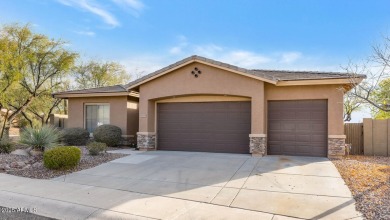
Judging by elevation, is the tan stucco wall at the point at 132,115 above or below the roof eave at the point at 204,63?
below

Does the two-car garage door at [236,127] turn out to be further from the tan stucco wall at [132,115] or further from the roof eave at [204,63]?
the tan stucco wall at [132,115]

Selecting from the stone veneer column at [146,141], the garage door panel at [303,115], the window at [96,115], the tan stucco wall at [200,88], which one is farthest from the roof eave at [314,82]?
the window at [96,115]

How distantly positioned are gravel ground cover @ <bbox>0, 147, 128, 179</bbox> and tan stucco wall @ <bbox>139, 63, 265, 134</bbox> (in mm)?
3281

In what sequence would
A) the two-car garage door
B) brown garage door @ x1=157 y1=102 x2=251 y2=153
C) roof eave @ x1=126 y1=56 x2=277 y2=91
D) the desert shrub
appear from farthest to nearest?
brown garage door @ x1=157 y1=102 x2=251 y2=153
the two-car garage door
roof eave @ x1=126 y1=56 x2=277 y2=91
the desert shrub

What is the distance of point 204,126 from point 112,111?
19.2ft

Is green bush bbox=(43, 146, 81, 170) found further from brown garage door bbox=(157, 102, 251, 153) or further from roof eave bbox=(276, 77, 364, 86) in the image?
roof eave bbox=(276, 77, 364, 86)

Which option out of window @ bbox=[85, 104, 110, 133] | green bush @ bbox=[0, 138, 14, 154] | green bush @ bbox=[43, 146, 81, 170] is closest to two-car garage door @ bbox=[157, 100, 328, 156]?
window @ bbox=[85, 104, 110, 133]

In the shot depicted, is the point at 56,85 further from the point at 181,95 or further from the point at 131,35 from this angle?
the point at 181,95

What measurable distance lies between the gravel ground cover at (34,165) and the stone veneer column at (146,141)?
2.22 metres

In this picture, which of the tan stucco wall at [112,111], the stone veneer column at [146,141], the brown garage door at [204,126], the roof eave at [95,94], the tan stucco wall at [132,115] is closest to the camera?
the brown garage door at [204,126]

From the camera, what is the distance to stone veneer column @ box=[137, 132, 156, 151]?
1337cm

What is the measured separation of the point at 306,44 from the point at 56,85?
18.2 meters

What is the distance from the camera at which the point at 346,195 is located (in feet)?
20.3

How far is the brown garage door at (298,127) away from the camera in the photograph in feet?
37.8
